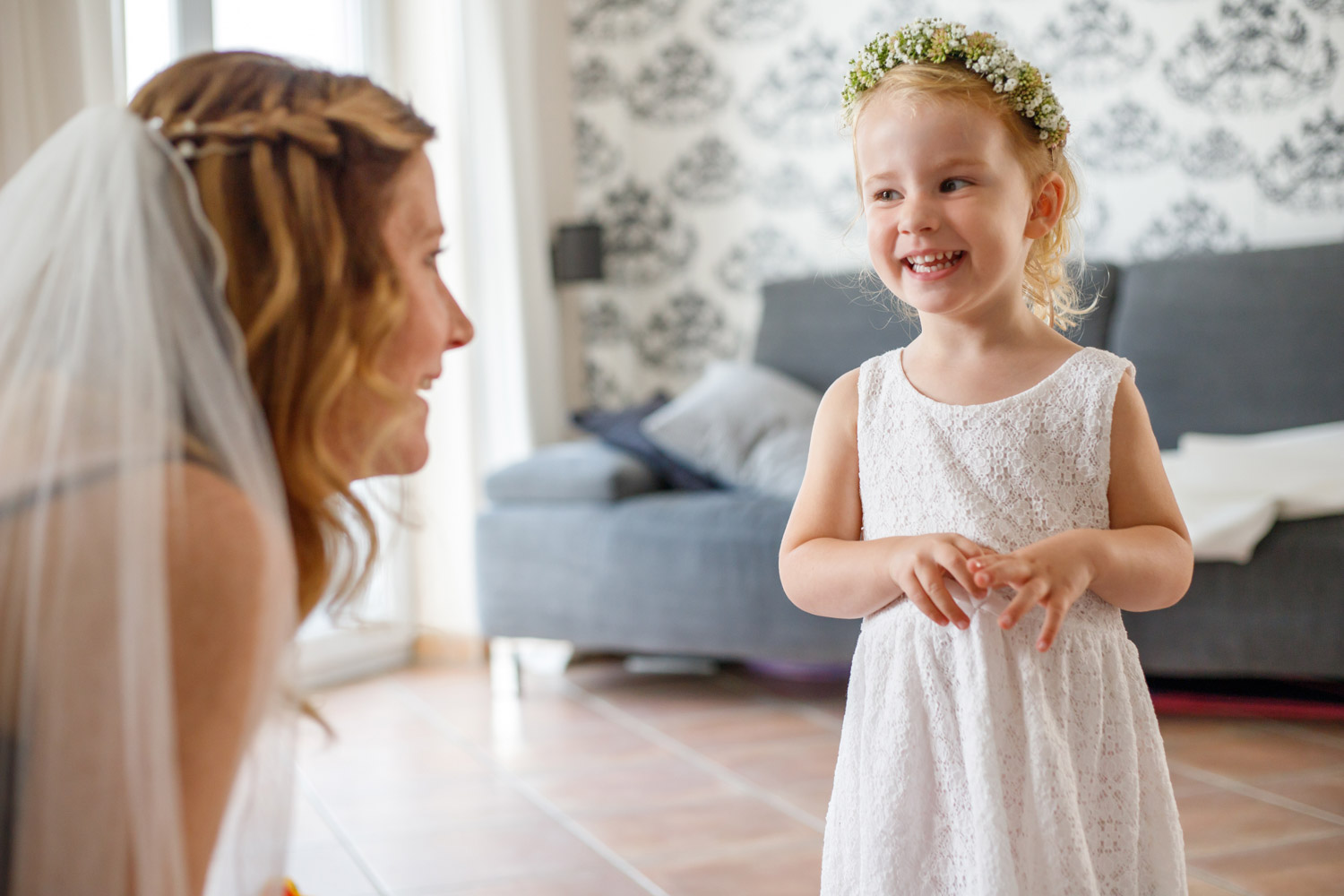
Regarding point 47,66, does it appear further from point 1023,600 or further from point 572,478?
point 1023,600

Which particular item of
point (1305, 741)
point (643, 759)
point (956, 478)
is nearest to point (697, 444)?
point (643, 759)

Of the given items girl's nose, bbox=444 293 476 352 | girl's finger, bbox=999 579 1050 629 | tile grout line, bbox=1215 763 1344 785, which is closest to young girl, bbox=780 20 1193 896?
girl's finger, bbox=999 579 1050 629

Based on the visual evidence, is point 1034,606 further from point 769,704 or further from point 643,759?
point 769,704

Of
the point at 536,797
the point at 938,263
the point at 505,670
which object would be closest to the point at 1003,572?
the point at 938,263

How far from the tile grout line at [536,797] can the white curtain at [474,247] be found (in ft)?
1.93

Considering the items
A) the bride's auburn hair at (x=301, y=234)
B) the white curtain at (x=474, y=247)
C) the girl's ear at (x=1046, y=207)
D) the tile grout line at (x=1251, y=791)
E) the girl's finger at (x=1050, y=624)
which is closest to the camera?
the bride's auburn hair at (x=301, y=234)

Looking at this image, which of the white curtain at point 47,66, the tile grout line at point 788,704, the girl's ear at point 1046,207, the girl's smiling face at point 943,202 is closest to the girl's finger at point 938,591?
the girl's smiling face at point 943,202

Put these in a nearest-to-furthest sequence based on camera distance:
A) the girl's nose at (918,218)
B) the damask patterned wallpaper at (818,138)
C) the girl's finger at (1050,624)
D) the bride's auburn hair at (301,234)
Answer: the bride's auburn hair at (301,234), the girl's finger at (1050,624), the girl's nose at (918,218), the damask patterned wallpaper at (818,138)

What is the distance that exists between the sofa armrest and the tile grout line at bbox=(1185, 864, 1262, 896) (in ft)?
6.29

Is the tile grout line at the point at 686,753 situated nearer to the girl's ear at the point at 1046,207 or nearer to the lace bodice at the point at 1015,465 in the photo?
the lace bodice at the point at 1015,465

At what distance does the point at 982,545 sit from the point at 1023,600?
133 mm

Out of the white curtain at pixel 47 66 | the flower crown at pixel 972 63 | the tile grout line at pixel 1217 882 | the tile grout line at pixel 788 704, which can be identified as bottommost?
the tile grout line at pixel 788 704

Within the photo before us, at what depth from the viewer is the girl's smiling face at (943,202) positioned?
1.18 m

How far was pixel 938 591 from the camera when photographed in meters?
1.06
